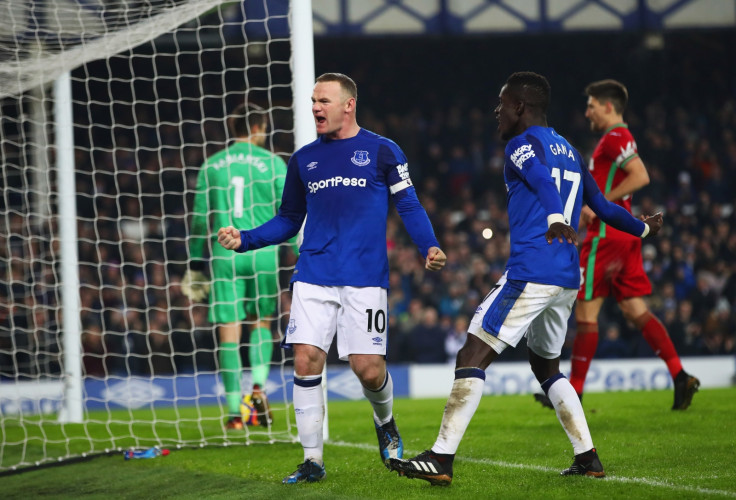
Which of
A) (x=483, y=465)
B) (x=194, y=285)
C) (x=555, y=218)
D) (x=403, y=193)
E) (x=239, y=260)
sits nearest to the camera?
(x=555, y=218)

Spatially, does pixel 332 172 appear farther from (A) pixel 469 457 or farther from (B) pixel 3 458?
(B) pixel 3 458

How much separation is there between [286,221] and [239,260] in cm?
240

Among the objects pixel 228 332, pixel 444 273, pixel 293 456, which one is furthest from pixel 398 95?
pixel 293 456

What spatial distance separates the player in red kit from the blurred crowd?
6355 millimetres

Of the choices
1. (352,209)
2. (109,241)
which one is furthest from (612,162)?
(109,241)

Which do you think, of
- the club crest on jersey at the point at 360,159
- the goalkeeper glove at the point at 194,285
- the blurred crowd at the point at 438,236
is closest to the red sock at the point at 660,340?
the club crest on jersey at the point at 360,159

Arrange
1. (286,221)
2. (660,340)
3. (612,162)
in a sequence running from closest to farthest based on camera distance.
→ (286,221), (612,162), (660,340)

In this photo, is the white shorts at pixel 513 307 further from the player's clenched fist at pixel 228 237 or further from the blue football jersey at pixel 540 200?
the player's clenched fist at pixel 228 237

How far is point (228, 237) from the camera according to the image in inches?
197

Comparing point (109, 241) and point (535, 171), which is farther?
point (109, 241)

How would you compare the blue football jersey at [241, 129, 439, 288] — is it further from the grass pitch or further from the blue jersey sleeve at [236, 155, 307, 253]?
the grass pitch

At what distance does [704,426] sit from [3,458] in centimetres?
526

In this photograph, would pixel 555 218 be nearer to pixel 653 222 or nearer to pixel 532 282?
pixel 532 282

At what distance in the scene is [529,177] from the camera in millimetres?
4430
